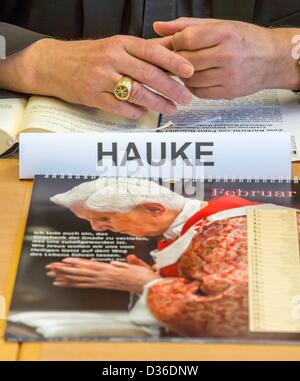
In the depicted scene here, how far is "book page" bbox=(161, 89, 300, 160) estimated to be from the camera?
95 cm

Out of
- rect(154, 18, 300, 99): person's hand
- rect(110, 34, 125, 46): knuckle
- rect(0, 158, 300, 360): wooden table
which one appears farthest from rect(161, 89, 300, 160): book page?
rect(0, 158, 300, 360): wooden table

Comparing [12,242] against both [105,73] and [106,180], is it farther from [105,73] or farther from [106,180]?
[105,73]

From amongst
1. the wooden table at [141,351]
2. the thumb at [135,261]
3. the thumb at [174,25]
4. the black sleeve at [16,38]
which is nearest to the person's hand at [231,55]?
the thumb at [174,25]

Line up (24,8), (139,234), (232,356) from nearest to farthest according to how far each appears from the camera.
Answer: (232,356), (139,234), (24,8)

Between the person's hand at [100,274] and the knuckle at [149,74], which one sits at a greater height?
the knuckle at [149,74]

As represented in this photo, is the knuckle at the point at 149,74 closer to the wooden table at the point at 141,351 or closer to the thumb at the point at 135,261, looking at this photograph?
the thumb at the point at 135,261

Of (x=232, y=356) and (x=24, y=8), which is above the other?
(x=24, y=8)

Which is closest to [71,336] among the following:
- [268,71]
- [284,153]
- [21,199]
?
[21,199]

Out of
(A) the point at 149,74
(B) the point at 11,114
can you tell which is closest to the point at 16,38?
(B) the point at 11,114

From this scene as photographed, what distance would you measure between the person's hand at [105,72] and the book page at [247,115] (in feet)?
0.16

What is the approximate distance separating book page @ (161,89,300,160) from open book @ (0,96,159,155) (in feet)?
0.19

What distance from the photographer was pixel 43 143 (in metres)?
0.82

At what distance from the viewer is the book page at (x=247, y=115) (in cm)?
95

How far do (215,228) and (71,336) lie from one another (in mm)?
214
